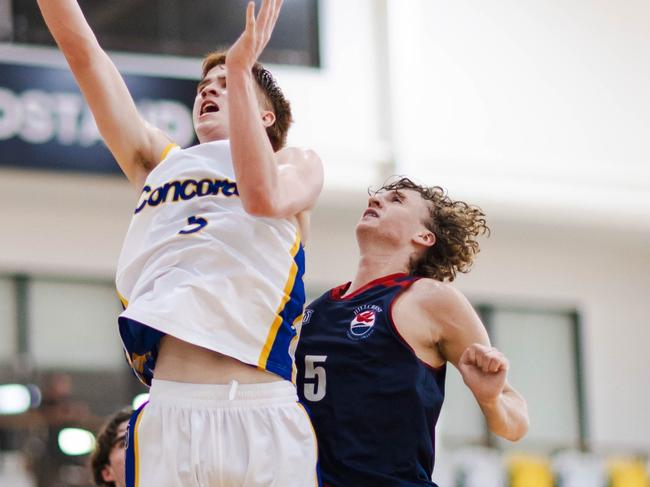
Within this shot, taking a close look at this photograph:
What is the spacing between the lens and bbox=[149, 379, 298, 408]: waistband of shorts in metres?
3.52

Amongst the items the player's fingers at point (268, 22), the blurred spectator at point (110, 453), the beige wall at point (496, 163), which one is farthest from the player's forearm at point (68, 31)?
the beige wall at point (496, 163)

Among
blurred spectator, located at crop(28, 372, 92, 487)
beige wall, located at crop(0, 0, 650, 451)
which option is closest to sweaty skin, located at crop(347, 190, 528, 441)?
blurred spectator, located at crop(28, 372, 92, 487)

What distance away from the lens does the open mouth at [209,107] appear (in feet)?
13.0

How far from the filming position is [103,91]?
3932mm

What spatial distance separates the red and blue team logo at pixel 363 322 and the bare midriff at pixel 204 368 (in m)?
0.63

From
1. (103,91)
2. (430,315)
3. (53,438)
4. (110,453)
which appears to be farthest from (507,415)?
(53,438)

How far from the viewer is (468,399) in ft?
51.7

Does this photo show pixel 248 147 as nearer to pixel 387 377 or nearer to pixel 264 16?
pixel 264 16

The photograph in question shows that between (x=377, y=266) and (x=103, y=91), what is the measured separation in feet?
3.80

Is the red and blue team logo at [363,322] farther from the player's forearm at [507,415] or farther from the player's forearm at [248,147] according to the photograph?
the player's forearm at [248,147]

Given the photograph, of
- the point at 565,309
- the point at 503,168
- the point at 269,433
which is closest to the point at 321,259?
the point at 503,168

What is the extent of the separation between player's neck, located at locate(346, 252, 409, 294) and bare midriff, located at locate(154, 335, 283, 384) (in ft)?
3.10

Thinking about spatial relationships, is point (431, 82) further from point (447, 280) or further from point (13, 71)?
point (447, 280)

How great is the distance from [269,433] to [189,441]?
0.22 m
